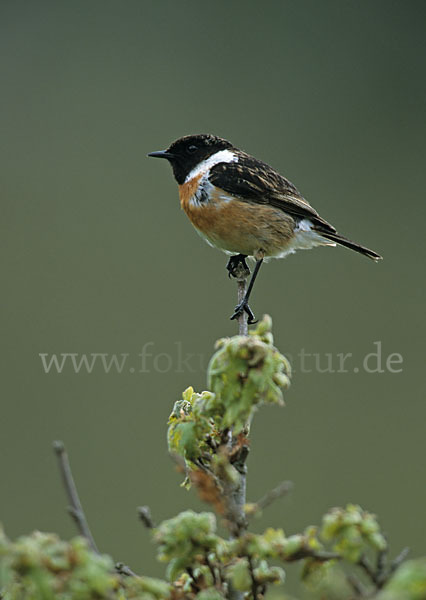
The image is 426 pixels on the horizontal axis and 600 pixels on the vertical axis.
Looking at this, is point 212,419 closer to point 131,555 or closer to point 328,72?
point 131,555

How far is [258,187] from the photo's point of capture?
377 cm

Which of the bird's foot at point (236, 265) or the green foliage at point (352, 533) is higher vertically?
the bird's foot at point (236, 265)

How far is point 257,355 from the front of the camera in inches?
52.3

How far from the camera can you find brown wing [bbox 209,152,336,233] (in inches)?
147

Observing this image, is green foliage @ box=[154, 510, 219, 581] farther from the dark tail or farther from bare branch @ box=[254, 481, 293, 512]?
the dark tail

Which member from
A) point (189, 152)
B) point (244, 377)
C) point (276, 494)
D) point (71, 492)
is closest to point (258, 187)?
point (189, 152)

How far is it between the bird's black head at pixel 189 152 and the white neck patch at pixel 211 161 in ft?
0.09

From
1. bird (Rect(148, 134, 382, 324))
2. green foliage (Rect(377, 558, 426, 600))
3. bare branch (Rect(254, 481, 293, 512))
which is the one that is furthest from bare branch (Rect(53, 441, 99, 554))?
bird (Rect(148, 134, 382, 324))

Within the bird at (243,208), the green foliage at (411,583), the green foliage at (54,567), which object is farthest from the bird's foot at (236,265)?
the green foliage at (411,583)

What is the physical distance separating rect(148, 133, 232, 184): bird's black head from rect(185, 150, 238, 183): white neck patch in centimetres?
3

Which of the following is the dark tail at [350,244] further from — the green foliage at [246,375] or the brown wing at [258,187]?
the green foliage at [246,375]

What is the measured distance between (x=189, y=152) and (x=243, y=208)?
56cm

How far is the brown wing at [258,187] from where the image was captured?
12.3 ft

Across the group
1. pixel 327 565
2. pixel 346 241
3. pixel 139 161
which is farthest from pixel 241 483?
pixel 139 161
